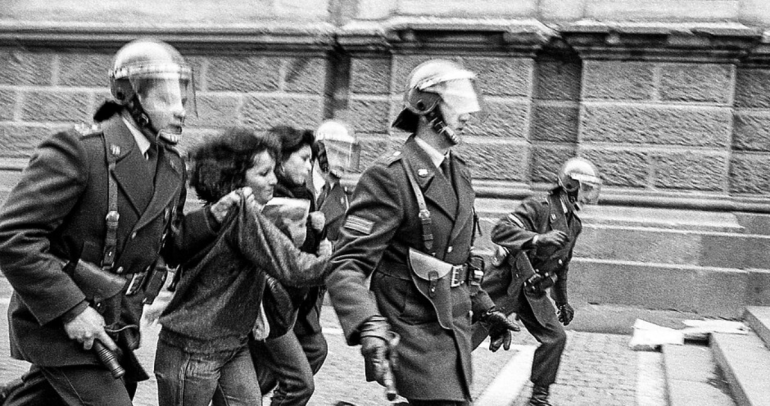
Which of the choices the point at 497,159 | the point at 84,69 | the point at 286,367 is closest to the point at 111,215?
the point at 286,367

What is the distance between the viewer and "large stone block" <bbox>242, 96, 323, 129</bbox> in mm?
10336

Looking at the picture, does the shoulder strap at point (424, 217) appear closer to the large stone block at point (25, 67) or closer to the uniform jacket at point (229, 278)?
the uniform jacket at point (229, 278)

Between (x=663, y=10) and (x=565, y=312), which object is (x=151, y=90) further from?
(x=663, y=10)

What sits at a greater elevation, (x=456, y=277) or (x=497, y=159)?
(x=456, y=277)

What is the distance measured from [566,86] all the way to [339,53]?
2325 millimetres

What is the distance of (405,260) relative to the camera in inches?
146

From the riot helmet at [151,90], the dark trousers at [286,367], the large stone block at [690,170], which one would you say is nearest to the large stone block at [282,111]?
the large stone block at [690,170]

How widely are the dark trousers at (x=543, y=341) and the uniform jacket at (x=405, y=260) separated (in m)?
2.26

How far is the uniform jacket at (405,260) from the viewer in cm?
356

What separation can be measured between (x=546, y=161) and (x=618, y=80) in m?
1.04

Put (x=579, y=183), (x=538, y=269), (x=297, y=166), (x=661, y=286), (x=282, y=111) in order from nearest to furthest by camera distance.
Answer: (x=297, y=166), (x=538, y=269), (x=579, y=183), (x=661, y=286), (x=282, y=111)

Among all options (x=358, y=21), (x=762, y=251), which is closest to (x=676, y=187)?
(x=762, y=251)

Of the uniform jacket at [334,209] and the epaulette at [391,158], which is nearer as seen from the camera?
the epaulette at [391,158]

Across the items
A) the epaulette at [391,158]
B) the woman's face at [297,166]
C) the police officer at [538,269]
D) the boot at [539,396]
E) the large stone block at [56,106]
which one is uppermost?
the epaulette at [391,158]
